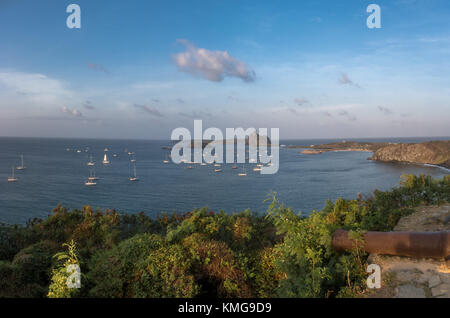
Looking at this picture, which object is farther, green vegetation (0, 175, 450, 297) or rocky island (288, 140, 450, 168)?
rocky island (288, 140, 450, 168)

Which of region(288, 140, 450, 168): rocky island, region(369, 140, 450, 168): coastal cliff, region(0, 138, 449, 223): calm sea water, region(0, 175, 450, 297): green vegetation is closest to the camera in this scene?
region(0, 175, 450, 297): green vegetation

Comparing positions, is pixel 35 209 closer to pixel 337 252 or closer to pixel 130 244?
pixel 130 244

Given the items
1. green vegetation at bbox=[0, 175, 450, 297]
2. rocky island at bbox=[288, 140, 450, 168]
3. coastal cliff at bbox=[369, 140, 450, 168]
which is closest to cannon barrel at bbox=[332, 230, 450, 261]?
green vegetation at bbox=[0, 175, 450, 297]

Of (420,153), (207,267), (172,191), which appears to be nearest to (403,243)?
(207,267)

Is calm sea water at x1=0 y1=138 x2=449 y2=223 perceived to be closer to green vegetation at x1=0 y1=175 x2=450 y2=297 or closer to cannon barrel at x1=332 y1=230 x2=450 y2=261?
green vegetation at x1=0 y1=175 x2=450 y2=297

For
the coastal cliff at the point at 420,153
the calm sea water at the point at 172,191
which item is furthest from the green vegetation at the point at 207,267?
the coastal cliff at the point at 420,153

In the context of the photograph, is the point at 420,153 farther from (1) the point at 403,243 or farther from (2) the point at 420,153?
(1) the point at 403,243
